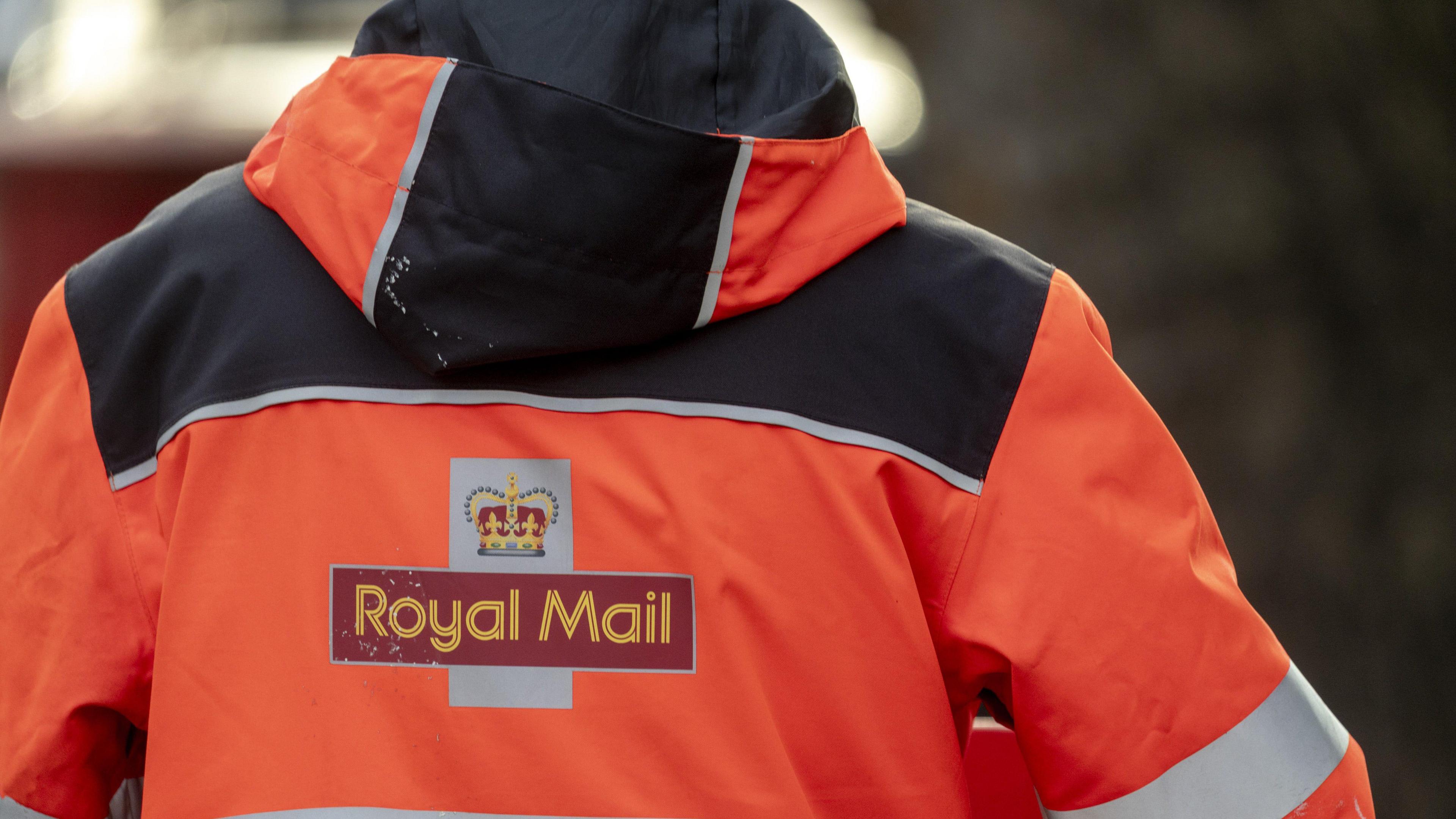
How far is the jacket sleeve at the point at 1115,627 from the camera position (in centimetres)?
75

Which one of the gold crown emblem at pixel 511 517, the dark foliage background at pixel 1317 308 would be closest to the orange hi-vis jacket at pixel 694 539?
the gold crown emblem at pixel 511 517

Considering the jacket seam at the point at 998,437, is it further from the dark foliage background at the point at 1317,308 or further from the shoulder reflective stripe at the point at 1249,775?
the dark foliage background at the point at 1317,308

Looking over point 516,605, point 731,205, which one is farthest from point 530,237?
point 516,605

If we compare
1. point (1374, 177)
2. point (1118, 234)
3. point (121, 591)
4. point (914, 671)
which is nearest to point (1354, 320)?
point (1374, 177)

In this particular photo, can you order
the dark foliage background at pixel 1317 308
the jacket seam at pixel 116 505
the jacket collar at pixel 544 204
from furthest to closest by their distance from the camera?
the dark foliage background at pixel 1317 308 < the jacket seam at pixel 116 505 < the jacket collar at pixel 544 204

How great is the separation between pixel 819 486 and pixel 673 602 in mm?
119

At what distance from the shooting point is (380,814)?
0.73 metres

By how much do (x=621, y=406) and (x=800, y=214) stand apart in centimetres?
17

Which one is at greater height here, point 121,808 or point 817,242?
point 817,242

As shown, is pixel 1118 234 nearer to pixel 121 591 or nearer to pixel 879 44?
pixel 879 44

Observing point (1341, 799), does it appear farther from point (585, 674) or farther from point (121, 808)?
point (121, 808)

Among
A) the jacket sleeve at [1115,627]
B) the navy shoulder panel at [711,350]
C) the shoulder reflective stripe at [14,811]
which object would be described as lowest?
the shoulder reflective stripe at [14,811]

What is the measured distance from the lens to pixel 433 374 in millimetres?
731

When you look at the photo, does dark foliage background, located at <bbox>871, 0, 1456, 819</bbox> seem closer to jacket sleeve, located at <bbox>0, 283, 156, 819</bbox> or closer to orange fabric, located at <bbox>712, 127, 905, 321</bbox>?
orange fabric, located at <bbox>712, 127, 905, 321</bbox>
